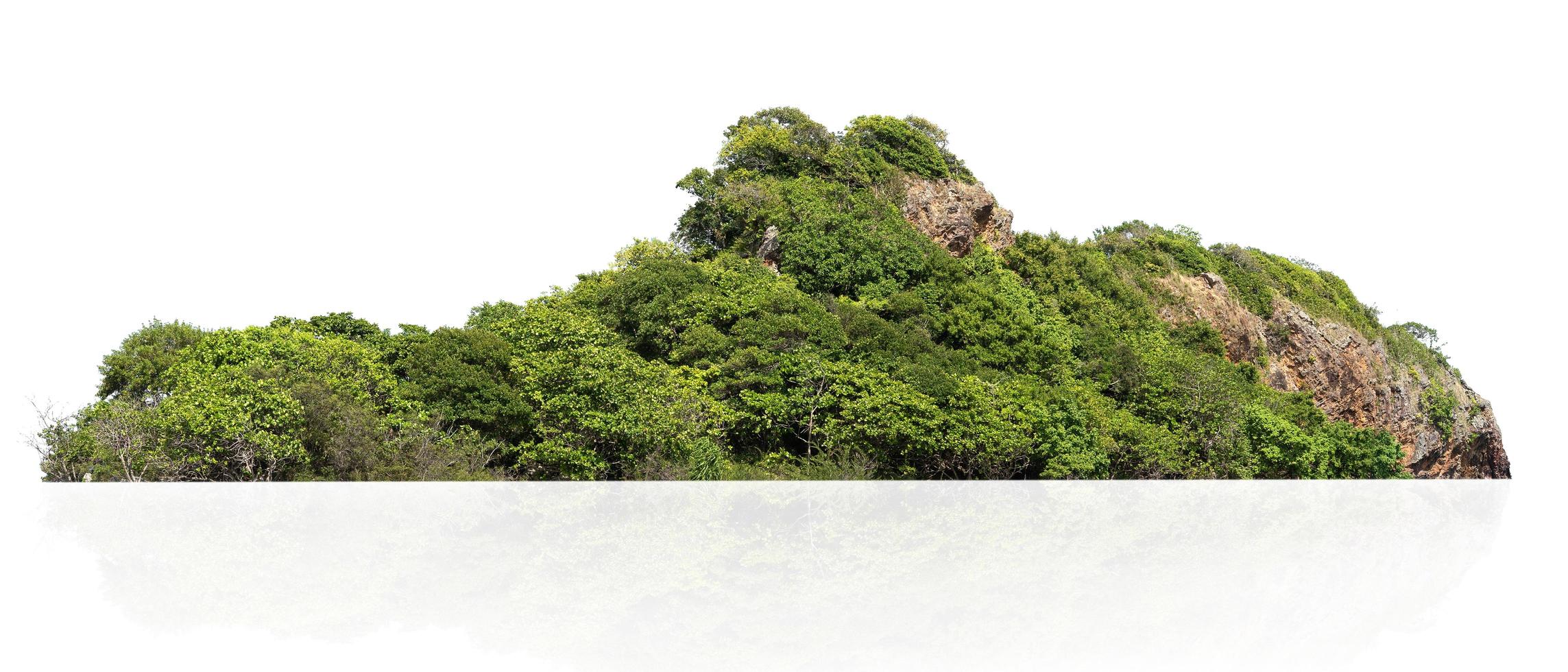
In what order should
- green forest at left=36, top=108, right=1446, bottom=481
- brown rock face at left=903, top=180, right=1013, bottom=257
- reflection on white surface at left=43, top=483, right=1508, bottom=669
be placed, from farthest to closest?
brown rock face at left=903, top=180, right=1013, bottom=257 < green forest at left=36, top=108, right=1446, bottom=481 < reflection on white surface at left=43, top=483, right=1508, bottom=669

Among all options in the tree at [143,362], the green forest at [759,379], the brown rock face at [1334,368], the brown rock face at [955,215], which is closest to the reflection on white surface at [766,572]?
the green forest at [759,379]

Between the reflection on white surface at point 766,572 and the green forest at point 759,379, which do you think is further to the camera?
the green forest at point 759,379

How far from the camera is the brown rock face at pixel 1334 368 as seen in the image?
64.4 m

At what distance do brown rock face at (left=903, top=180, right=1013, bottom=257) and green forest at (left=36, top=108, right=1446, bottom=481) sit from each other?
0.82 m

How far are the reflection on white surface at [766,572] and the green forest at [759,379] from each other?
9.07 feet

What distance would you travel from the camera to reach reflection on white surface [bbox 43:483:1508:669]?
1602 cm

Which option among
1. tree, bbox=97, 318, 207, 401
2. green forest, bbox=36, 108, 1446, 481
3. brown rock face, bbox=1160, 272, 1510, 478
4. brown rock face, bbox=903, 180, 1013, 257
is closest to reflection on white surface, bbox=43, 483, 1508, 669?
green forest, bbox=36, 108, 1446, 481

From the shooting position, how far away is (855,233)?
48.9 meters

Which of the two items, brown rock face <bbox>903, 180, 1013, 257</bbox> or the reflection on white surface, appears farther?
brown rock face <bbox>903, 180, 1013, 257</bbox>

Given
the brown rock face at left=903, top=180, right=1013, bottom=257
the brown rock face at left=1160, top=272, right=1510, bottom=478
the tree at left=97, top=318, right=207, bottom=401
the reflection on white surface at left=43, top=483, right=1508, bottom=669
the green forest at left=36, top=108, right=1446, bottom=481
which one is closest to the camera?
the reflection on white surface at left=43, top=483, right=1508, bottom=669

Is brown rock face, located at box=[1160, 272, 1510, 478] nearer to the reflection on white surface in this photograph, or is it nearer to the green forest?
the green forest

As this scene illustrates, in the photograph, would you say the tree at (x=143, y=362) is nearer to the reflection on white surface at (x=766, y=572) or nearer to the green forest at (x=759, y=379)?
the green forest at (x=759, y=379)

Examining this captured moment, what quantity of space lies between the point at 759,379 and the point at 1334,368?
4500 cm

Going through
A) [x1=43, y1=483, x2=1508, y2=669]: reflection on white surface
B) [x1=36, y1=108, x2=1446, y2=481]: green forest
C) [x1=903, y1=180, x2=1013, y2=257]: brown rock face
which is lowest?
[x1=43, y1=483, x2=1508, y2=669]: reflection on white surface
